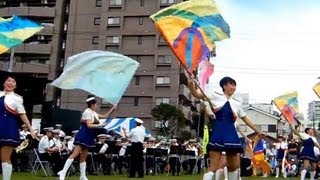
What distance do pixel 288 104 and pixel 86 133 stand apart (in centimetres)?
1184

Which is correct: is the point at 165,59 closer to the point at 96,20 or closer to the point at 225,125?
the point at 96,20

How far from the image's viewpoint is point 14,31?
12.5 meters

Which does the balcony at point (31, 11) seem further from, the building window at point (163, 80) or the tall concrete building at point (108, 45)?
the building window at point (163, 80)

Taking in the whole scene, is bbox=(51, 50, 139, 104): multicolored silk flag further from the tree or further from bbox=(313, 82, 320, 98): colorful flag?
the tree

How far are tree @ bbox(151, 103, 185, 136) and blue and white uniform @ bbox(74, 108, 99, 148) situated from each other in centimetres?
4474

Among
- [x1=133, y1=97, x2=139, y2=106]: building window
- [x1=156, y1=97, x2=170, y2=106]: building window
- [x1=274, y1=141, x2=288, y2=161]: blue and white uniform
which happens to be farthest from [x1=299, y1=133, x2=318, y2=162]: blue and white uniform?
[x1=133, y1=97, x2=139, y2=106]: building window

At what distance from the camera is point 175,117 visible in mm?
58375

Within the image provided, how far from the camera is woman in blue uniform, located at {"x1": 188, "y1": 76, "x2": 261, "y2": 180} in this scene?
9.02 m

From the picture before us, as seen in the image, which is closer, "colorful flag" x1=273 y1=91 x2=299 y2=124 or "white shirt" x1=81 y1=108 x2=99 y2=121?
"white shirt" x1=81 y1=108 x2=99 y2=121

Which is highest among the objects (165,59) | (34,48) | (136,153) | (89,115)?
(34,48)

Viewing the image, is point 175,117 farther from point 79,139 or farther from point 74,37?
point 79,139

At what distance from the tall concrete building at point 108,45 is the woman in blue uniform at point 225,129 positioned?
52.2m

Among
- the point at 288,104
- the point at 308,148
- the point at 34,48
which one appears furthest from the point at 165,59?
the point at 308,148

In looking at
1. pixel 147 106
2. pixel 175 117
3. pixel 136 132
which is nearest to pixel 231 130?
pixel 136 132
